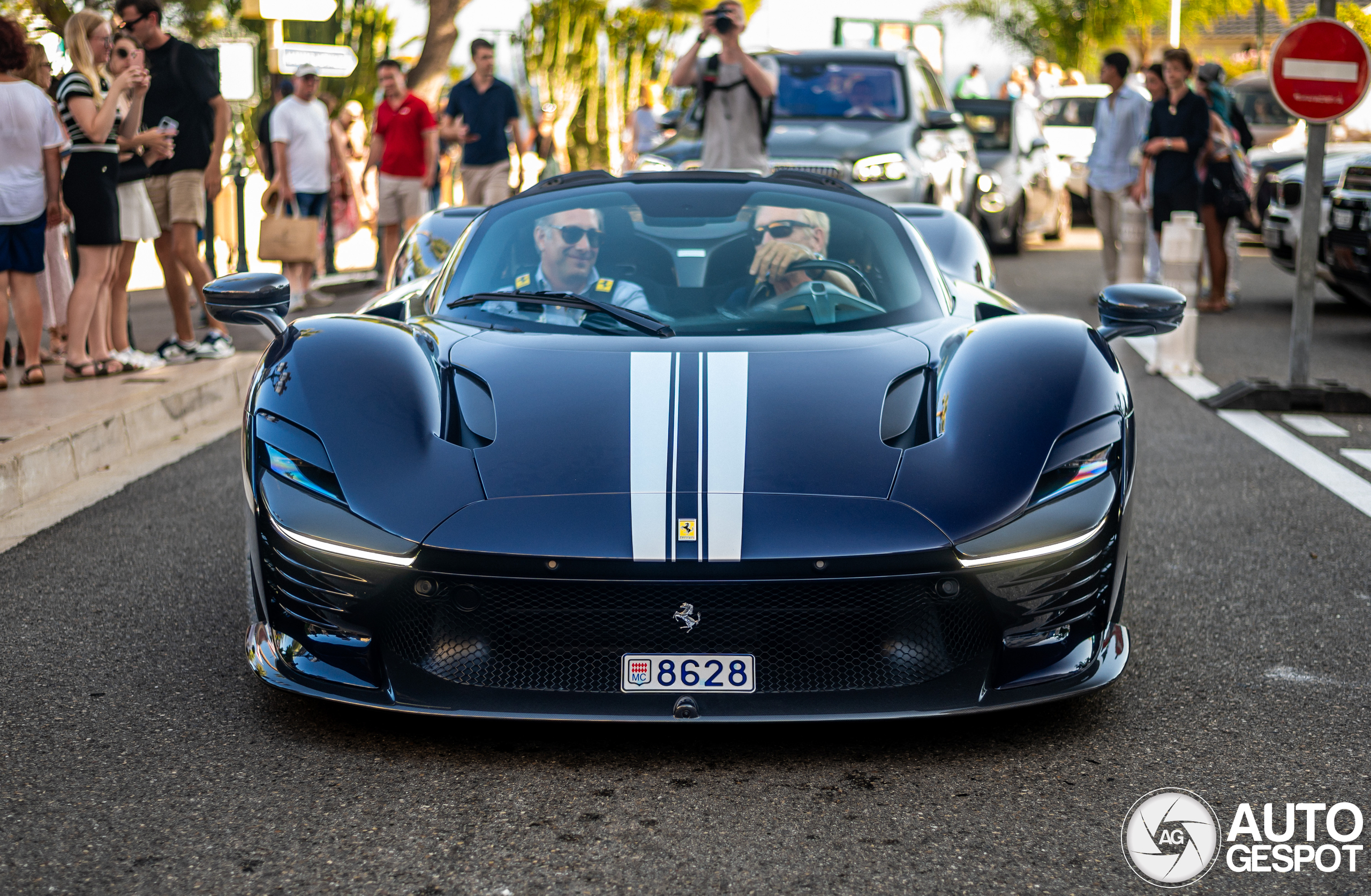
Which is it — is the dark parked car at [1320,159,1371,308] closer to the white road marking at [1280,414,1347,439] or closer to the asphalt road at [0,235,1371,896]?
the white road marking at [1280,414,1347,439]

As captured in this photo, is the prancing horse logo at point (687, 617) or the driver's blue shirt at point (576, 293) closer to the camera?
the prancing horse logo at point (687, 617)

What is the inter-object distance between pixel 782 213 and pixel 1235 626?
172cm

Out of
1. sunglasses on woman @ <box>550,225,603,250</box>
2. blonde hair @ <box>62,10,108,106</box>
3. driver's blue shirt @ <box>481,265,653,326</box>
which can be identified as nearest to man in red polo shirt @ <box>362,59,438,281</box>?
blonde hair @ <box>62,10,108,106</box>

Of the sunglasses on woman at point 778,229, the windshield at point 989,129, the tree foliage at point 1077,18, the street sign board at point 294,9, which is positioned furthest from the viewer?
the tree foliage at point 1077,18

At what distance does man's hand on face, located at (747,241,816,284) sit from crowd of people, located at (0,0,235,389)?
3934mm

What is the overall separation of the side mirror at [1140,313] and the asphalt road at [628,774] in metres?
0.81

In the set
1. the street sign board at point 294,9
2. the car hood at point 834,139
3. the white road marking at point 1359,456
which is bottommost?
the white road marking at point 1359,456

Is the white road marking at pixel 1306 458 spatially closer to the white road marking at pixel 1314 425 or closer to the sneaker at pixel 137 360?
the white road marking at pixel 1314 425

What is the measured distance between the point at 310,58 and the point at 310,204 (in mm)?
1278

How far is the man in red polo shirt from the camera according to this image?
38.5ft

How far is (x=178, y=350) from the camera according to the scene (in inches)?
321

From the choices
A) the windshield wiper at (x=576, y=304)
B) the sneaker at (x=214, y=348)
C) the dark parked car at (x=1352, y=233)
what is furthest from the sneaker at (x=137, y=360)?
the dark parked car at (x=1352, y=233)

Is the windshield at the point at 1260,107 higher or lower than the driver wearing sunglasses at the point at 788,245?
higher

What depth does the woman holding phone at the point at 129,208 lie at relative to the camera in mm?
7336
